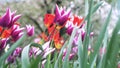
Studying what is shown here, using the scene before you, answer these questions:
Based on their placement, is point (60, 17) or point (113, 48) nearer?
point (113, 48)

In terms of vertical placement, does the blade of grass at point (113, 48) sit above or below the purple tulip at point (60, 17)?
above

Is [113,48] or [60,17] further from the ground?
[113,48]

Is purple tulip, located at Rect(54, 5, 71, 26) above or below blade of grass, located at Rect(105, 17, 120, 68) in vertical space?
below

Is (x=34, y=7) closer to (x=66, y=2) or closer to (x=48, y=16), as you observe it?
(x=66, y=2)

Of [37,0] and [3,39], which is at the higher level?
[3,39]

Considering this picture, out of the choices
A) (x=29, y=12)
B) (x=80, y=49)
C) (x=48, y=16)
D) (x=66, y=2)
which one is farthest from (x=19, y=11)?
(x=80, y=49)

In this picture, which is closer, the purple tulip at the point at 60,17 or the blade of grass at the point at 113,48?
the blade of grass at the point at 113,48

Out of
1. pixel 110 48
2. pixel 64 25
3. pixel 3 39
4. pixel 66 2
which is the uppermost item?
pixel 110 48

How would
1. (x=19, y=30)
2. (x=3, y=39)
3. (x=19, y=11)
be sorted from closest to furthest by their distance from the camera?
(x=3, y=39) < (x=19, y=30) < (x=19, y=11)

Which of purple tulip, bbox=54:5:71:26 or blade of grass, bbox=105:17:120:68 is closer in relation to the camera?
blade of grass, bbox=105:17:120:68

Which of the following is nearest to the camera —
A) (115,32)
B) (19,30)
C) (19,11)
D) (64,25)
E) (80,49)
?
(115,32)

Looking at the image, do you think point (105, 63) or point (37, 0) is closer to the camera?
point (105, 63)
